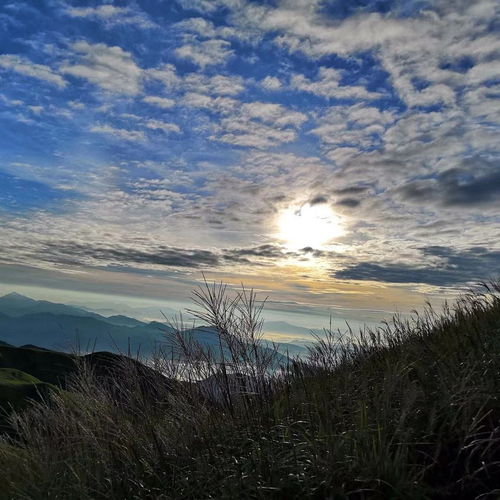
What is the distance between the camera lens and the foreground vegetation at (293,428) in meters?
3.32

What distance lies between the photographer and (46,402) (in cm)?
935

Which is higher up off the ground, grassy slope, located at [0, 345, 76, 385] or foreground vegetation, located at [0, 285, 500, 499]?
foreground vegetation, located at [0, 285, 500, 499]

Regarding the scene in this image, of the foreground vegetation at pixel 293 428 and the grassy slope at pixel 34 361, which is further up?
the foreground vegetation at pixel 293 428

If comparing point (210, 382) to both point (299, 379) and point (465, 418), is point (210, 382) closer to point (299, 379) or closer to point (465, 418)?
point (299, 379)

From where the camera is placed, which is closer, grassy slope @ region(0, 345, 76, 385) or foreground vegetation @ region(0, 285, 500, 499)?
foreground vegetation @ region(0, 285, 500, 499)

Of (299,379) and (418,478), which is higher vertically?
(299,379)

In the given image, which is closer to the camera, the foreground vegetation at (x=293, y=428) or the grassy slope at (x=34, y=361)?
the foreground vegetation at (x=293, y=428)

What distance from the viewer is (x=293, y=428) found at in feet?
14.1

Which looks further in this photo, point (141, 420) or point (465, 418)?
point (141, 420)

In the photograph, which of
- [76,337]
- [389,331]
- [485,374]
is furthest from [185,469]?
[76,337]

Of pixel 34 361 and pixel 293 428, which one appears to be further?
pixel 34 361

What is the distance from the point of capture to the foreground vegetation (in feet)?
10.9

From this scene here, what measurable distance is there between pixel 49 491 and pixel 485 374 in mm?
5091

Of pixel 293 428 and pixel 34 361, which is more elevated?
pixel 293 428
